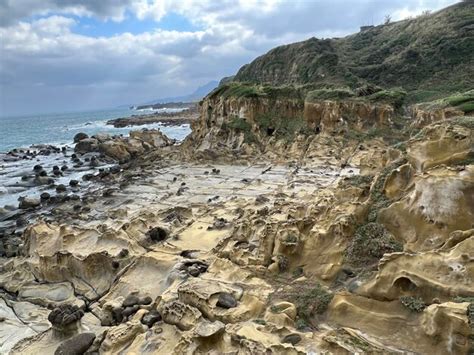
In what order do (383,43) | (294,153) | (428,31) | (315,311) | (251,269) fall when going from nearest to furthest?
(315,311), (251,269), (294,153), (428,31), (383,43)

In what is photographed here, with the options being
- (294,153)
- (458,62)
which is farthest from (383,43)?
(294,153)

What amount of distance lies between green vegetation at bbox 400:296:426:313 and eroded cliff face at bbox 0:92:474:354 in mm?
29

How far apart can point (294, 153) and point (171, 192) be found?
14.0m

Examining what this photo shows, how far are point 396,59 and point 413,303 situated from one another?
72624mm

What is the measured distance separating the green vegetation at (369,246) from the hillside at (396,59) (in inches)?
1450

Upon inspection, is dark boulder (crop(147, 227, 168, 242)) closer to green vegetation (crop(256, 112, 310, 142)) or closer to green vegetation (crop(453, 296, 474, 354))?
green vegetation (crop(453, 296, 474, 354))

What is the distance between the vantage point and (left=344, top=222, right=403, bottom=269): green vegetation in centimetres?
1095

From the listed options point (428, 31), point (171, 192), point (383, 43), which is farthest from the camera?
point (383, 43)

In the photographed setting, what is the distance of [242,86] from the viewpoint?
47125mm

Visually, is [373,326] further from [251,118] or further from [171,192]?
[251,118]

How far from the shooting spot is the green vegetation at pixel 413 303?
835 cm

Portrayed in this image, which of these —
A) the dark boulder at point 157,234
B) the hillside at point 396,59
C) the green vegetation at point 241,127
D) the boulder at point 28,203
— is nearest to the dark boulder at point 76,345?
the dark boulder at point 157,234

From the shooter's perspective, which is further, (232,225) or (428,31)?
(428,31)

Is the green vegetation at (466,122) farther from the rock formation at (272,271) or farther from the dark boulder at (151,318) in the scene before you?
the dark boulder at (151,318)
